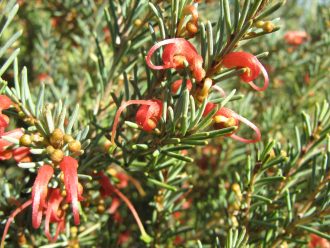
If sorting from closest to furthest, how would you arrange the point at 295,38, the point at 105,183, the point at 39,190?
the point at 39,190 < the point at 105,183 < the point at 295,38

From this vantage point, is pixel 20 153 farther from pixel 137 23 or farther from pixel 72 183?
pixel 137 23

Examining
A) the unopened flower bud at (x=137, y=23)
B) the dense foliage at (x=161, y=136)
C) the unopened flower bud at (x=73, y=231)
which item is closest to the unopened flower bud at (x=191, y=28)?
the dense foliage at (x=161, y=136)

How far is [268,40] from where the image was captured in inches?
87.8

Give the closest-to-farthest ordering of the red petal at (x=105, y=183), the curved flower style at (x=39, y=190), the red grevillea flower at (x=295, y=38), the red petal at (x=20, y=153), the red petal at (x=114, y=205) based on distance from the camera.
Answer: the curved flower style at (x=39, y=190) < the red petal at (x=20, y=153) < the red petal at (x=105, y=183) < the red petal at (x=114, y=205) < the red grevillea flower at (x=295, y=38)

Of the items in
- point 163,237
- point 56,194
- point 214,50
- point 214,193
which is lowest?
point 214,193

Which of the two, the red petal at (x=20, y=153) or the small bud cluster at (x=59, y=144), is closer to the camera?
the small bud cluster at (x=59, y=144)

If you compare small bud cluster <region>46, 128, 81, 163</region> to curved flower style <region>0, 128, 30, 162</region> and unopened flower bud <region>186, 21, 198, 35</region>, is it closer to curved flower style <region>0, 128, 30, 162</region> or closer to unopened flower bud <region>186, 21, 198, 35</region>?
curved flower style <region>0, 128, 30, 162</region>

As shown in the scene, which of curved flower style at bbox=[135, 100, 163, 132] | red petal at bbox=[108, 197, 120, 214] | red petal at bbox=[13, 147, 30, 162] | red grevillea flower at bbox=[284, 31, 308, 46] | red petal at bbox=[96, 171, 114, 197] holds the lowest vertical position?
red petal at bbox=[108, 197, 120, 214]

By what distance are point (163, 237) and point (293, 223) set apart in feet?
1.33

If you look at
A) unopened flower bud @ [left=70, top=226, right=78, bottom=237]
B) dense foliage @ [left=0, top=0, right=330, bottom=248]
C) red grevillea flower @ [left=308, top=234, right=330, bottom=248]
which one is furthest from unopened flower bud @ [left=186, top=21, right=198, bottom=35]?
red grevillea flower @ [left=308, top=234, right=330, bottom=248]

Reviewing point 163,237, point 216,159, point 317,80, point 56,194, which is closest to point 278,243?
point 163,237

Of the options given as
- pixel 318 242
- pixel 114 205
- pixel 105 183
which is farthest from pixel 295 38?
pixel 105 183

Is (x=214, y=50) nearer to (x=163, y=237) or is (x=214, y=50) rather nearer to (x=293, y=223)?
(x=293, y=223)

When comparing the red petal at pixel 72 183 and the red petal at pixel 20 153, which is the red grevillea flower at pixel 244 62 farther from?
the red petal at pixel 20 153
